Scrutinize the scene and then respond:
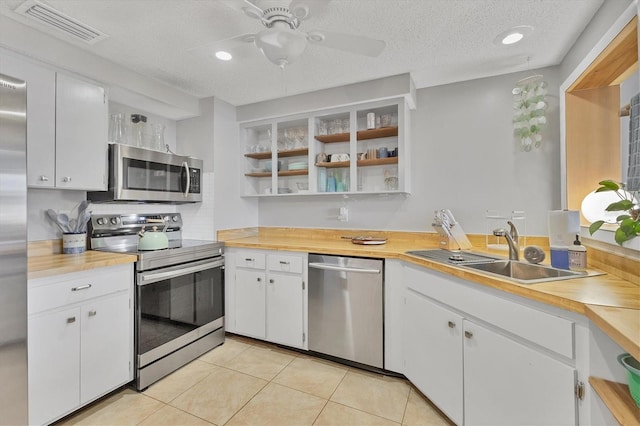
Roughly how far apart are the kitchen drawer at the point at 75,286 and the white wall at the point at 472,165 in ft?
6.89

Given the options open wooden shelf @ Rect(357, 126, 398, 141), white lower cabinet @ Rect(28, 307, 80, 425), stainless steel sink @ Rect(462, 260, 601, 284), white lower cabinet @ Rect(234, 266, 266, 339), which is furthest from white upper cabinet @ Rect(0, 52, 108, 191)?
stainless steel sink @ Rect(462, 260, 601, 284)

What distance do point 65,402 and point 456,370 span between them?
2.25 meters

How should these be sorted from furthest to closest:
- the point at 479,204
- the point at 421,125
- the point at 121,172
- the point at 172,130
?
the point at 172,130
the point at 421,125
the point at 479,204
the point at 121,172

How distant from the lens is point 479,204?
263cm

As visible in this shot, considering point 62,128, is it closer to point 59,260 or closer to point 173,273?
point 59,260

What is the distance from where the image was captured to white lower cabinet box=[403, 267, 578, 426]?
1217 millimetres

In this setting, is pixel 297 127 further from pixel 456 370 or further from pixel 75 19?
pixel 456 370

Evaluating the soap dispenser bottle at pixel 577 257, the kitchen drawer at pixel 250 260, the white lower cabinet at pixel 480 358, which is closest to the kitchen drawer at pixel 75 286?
the kitchen drawer at pixel 250 260

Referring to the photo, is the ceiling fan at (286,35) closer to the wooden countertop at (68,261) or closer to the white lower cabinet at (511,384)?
→ the wooden countertop at (68,261)

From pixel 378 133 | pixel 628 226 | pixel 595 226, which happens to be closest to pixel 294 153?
pixel 378 133

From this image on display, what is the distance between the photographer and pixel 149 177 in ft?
8.43

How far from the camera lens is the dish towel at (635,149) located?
1.19m

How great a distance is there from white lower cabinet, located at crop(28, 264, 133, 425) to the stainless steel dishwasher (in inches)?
53.8

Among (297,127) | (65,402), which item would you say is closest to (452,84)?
(297,127)
